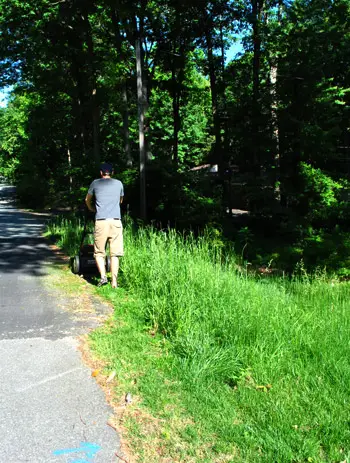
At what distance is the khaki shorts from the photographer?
6.34 m

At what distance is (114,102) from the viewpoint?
2077 centimetres

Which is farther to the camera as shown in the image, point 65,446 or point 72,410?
point 72,410

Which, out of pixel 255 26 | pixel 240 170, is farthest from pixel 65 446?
pixel 255 26

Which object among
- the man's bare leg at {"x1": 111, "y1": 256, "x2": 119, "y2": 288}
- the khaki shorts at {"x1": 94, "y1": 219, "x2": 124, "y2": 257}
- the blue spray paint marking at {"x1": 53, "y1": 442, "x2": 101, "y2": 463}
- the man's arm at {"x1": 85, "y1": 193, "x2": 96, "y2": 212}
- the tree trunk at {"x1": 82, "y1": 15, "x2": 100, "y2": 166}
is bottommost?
the blue spray paint marking at {"x1": 53, "y1": 442, "x2": 101, "y2": 463}

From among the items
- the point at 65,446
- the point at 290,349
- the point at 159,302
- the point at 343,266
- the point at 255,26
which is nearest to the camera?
the point at 65,446

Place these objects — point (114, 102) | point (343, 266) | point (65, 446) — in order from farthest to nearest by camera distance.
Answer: point (114, 102)
point (343, 266)
point (65, 446)

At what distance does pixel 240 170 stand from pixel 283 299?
30.1 feet

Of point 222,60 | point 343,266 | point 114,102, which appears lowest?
point 343,266

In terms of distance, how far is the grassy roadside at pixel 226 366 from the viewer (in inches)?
107

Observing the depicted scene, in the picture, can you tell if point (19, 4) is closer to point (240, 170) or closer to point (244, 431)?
point (240, 170)

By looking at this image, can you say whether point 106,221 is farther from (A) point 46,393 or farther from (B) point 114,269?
(A) point 46,393

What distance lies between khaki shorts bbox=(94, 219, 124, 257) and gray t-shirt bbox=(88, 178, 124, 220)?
0.30 feet

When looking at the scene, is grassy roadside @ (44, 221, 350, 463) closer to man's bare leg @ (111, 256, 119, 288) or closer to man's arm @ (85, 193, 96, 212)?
man's bare leg @ (111, 256, 119, 288)

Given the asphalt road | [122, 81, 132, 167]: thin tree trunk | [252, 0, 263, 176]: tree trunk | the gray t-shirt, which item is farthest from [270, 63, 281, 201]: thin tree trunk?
the asphalt road
